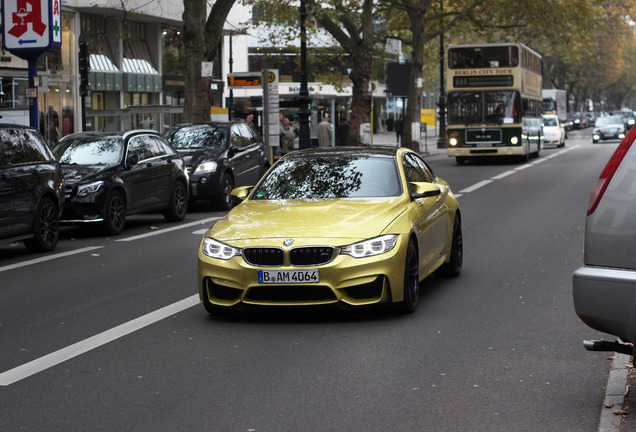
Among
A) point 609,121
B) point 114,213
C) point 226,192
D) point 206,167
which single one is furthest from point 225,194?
point 609,121

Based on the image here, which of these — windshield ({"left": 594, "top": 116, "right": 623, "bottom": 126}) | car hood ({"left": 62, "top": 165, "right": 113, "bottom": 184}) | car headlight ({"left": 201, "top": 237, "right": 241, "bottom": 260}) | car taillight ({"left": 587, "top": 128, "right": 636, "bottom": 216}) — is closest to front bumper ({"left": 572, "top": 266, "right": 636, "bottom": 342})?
car taillight ({"left": 587, "top": 128, "right": 636, "bottom": 216})

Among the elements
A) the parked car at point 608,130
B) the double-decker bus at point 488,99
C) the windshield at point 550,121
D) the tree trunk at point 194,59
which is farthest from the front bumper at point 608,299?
the parked car at point 608,130

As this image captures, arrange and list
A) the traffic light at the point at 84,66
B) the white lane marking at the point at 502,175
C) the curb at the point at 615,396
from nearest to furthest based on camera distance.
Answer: the curb at the point at 615,396 < the traffic light at the point at 84,66 < the white lane marking at the point at 502,175

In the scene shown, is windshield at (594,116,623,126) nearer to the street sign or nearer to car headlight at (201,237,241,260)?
Result: the street sign

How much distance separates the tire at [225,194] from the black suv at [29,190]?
6.31 metres

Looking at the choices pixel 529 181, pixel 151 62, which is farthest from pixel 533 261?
pixel 151 62

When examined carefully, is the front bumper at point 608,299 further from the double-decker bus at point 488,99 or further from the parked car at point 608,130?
the parked car at point 608,130

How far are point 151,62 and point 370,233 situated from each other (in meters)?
37.8

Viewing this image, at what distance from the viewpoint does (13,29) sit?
66.8 feet

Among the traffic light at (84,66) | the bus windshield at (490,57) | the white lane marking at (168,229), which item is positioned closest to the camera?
the white lane marking at (168,229)

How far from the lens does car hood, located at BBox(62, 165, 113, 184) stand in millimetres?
16656

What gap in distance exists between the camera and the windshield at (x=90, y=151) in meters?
17.3

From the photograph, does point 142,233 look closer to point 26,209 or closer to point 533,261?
point 26,209

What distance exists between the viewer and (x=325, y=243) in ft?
28.2
